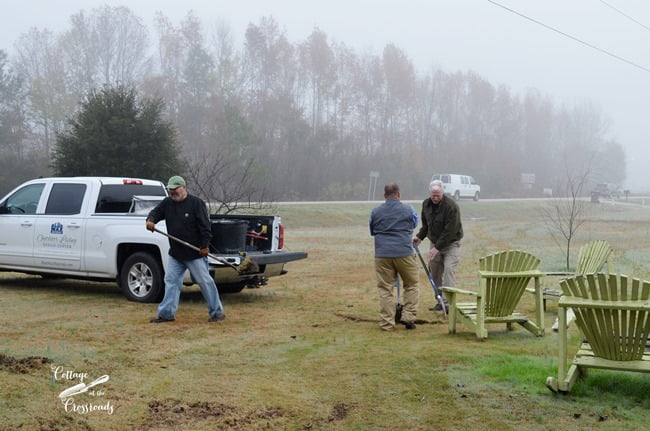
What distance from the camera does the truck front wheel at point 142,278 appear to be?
427 inches

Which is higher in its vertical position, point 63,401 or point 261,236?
point 261,236

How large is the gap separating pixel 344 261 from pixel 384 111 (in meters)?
61.9

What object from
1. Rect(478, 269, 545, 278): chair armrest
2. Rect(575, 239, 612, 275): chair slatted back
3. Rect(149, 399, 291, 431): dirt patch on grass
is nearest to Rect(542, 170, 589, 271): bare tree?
Rect(575, 239, 612, 275): chair slatted back

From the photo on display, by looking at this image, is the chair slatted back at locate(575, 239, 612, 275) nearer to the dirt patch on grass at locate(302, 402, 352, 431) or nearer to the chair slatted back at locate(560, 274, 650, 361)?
the chair slatted back at locate(560, 274, 650, 361)

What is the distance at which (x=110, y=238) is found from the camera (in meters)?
11.2

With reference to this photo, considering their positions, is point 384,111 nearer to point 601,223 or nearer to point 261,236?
point 601,223

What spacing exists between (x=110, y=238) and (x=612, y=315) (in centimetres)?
762

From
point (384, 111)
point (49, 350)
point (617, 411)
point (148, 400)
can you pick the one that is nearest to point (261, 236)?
point (49, 350)

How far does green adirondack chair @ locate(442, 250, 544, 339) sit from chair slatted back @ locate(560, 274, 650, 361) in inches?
101

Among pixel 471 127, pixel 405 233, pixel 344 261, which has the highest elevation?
pixel 471 127

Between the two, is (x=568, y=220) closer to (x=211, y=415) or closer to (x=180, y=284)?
(x=180, y=284)

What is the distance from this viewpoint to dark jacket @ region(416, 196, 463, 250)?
10.6 m

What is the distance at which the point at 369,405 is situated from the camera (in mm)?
5875

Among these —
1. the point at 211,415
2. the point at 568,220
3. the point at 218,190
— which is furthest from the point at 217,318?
the point at 568,220
